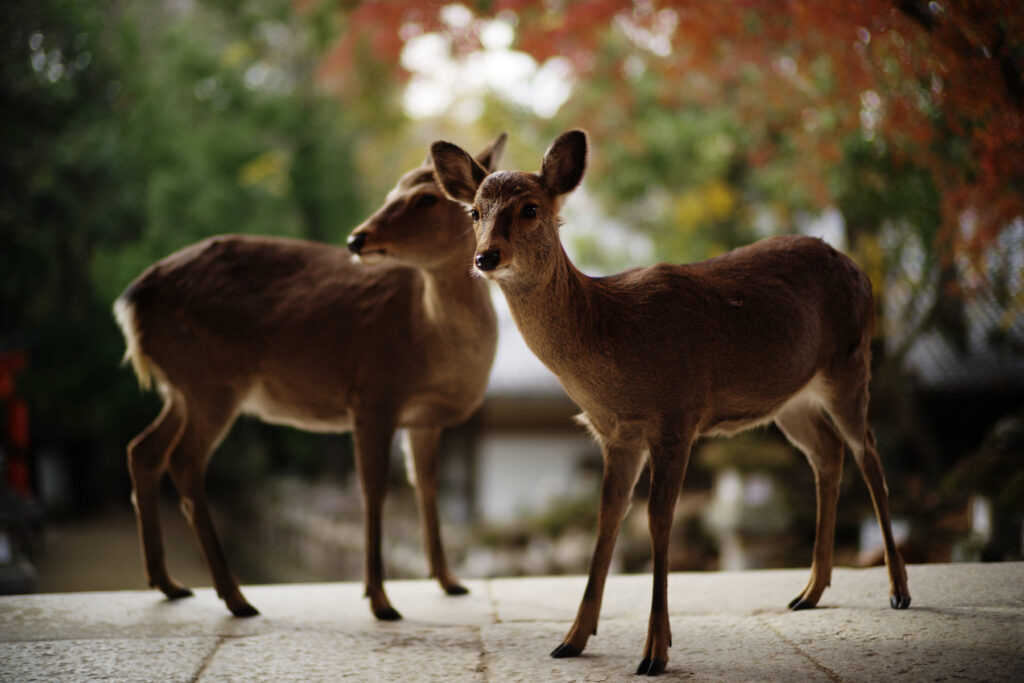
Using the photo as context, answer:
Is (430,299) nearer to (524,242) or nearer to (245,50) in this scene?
(524,242)

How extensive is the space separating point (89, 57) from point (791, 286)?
10060 mm

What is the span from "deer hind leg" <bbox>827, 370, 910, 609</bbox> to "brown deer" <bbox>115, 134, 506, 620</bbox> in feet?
5.42

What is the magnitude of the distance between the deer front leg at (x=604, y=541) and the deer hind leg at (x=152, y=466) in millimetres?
2186

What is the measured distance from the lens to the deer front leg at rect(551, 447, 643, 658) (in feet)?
11.3

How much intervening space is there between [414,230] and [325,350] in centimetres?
79

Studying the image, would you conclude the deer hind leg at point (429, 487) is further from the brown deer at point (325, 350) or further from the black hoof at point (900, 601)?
the black hoof at point (900, 601)

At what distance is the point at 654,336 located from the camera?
3361 millimetres

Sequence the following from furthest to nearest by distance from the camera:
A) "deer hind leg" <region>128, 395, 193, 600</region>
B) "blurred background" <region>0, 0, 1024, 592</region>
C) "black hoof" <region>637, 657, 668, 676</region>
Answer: "blurred background" <region>0, 0, 1024, 592</region> → "deer hind leg" <region>128, 395, 193, 600</region> → "black hoof" <region>637, 657, 668, 676</region>

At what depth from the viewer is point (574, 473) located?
44.4 feet

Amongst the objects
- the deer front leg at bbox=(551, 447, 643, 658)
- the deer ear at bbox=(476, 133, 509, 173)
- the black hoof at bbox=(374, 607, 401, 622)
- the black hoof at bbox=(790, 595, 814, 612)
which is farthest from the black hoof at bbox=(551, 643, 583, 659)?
the deer ear at bbox=(476, 133, 509, 173)

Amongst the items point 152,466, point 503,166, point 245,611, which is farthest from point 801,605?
point 503,166

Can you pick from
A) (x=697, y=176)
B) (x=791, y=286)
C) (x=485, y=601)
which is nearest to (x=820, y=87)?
(x=697, y=176)

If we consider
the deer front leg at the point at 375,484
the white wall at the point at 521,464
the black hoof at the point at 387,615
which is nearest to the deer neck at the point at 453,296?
the deer front leg at the point at 375,484

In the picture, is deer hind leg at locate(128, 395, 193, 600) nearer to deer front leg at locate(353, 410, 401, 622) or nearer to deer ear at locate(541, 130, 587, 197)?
deer front leg at locate(353, 410, 401, 622)
